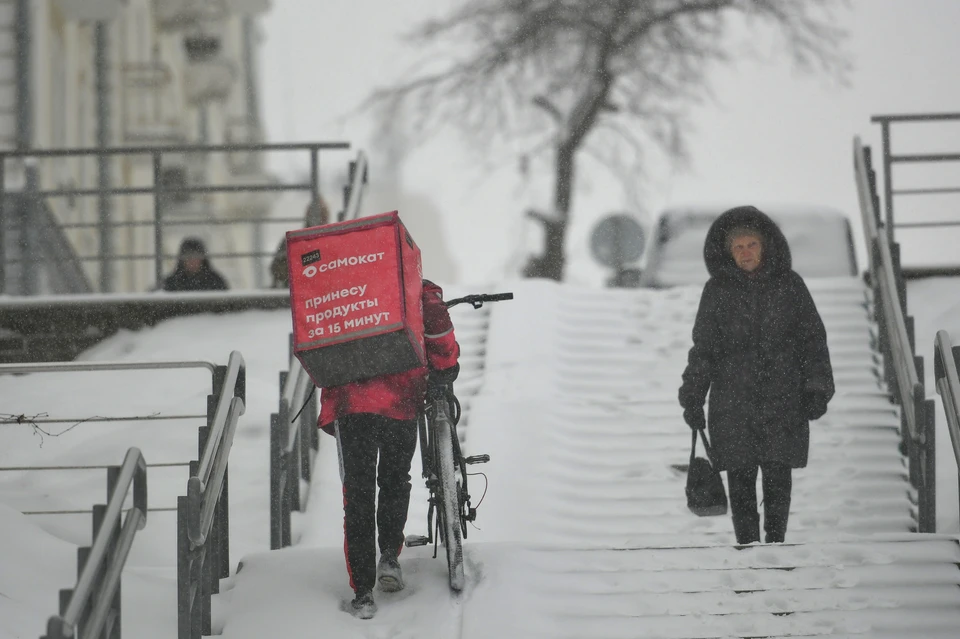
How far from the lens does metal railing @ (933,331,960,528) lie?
5.02 metres

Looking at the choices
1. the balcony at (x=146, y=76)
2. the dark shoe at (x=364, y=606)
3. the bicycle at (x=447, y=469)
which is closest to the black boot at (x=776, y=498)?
the bicycle at (x=447, y=469)

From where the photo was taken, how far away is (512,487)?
6.90 m

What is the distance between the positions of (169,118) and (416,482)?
58.2ft

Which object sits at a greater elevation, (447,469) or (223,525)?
(447,469)

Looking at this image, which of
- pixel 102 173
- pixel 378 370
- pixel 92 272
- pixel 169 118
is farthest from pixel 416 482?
pixel 169 118

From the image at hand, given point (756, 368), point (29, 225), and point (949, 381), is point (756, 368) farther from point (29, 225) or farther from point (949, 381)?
point (29, 225)

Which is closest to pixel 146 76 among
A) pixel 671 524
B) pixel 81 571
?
pixel 671 524

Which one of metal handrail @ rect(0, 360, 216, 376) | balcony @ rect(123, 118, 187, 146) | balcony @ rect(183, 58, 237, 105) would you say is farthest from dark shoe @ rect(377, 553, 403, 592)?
balcony @ rect(183, 58, 237, 105)

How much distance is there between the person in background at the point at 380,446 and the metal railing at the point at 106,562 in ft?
2.59

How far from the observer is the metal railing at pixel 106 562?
11.2 ft

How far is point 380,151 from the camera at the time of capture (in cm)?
2128

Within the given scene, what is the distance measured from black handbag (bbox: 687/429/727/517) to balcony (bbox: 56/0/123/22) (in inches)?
580

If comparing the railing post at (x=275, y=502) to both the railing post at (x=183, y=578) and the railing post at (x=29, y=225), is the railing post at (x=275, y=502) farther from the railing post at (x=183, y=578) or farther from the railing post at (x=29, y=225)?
the railing post at (x=29, y=225)

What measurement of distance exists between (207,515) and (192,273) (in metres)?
6.58
